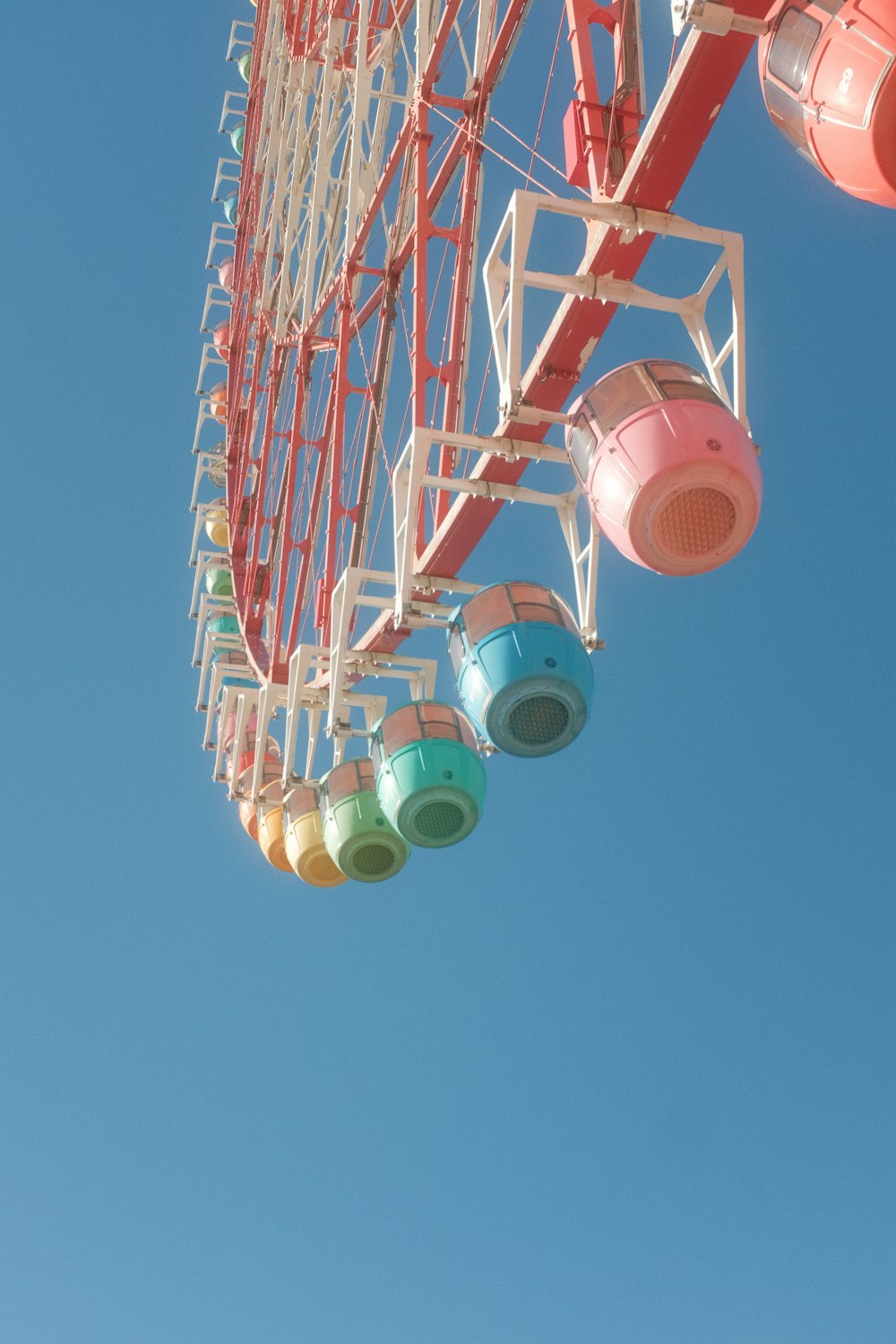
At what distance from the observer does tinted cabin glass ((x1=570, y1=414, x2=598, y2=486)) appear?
5.16m

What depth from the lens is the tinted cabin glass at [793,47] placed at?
12.4 ft

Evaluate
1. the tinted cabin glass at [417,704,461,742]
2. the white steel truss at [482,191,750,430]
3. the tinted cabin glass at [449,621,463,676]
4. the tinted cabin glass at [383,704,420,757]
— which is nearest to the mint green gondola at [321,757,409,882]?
the tinted cabin glass at [383,704,420,757]

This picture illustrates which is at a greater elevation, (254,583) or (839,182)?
(254,583)

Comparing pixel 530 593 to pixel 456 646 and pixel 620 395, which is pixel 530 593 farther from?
pixel 620 395

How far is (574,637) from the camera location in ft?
21.3

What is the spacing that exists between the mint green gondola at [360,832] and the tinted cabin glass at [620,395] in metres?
3.35

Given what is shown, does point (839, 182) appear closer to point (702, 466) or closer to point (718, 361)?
point (702, 466)

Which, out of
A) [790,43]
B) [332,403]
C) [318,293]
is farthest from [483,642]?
[318,293]

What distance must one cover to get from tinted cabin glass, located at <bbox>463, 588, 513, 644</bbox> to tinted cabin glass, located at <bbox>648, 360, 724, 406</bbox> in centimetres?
163

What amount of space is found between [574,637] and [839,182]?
3125 mm

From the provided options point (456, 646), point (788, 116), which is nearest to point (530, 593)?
point (456, 646)

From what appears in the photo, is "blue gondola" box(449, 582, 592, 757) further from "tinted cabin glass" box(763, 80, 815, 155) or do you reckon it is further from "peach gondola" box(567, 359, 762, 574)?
"tinted cabin glass" box(763, 80, 815, 155)

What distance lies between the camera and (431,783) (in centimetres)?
690

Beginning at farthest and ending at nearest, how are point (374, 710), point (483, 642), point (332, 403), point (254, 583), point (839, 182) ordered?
point (254, 583) < point (332, 403) < point (374, 710) < point (483, 642) < point (839, 182)
